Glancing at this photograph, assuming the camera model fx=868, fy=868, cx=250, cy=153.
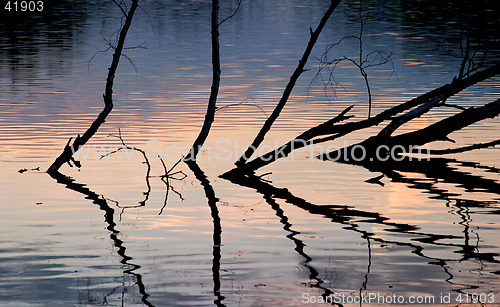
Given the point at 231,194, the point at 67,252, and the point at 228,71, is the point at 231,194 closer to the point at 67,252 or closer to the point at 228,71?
the point at 67,252

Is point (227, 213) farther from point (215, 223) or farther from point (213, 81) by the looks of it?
point (213, 81)

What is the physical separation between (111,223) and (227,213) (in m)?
1.57

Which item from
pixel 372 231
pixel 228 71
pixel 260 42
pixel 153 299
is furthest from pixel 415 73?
pixel 153 299

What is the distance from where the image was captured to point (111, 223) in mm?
11188

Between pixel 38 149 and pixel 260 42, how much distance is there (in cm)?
3220

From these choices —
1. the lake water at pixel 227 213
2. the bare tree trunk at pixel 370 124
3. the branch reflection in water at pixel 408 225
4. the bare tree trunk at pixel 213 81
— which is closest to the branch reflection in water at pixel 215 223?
the lake water at pixel 227 213

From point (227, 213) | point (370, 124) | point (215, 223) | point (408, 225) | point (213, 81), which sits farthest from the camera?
point (213, 81)

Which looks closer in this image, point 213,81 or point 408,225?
point 408,225

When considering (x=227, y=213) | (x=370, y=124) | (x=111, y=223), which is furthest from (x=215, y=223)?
(x=370, y=124)

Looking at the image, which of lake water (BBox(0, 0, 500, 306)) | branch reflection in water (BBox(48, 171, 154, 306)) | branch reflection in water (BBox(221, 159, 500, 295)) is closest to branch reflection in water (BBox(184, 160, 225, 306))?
lake water (BBox(0, 0, 500, 306))

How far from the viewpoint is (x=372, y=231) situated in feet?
34.4

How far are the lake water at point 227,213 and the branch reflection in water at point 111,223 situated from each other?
0.09 feet

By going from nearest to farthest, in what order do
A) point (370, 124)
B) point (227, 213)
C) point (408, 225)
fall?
1. point (408, 225)
2. point (227, 213)
3. point (370, 124)

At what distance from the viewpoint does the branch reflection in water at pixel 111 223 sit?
27.6 ft
